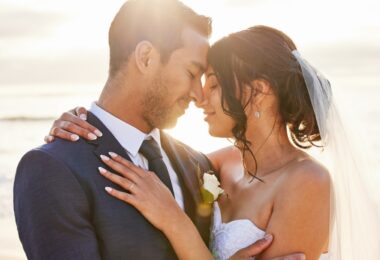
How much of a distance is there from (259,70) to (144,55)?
2.48 feet

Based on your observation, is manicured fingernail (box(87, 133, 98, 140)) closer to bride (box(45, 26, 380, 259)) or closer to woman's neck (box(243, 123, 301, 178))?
bride (box(45, 26, 380, 259))

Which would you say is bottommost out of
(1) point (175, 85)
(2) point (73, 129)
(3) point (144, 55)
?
(2) point (73, 129)

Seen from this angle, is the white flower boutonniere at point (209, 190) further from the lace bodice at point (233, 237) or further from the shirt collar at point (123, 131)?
the shirt collar at point (123, 131)

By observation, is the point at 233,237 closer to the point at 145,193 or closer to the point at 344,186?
the point at 344,186

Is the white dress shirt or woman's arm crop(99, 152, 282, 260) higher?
the white dress shirt

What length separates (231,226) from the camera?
14.5 ft

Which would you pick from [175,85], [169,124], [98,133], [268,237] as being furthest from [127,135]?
[268,237]

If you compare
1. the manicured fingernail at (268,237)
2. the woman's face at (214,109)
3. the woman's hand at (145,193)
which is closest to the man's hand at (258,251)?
the manicured fingernail at (268,237)

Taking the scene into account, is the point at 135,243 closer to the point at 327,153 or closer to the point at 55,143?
the point at 55,143

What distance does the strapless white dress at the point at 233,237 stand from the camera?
4.31 metres

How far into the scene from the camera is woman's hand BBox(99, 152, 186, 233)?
3715mm

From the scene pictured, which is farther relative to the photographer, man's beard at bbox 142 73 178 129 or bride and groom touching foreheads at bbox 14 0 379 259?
man's beard at bbox 142 73 178 129

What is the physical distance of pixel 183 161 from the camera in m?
4.37

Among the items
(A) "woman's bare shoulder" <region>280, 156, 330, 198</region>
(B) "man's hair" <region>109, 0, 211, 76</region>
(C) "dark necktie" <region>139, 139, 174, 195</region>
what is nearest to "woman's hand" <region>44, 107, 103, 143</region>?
(C) "dark necktie" <region>139, 139, 174, 195</region>
